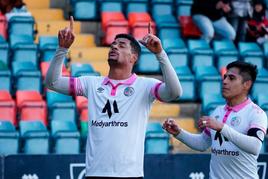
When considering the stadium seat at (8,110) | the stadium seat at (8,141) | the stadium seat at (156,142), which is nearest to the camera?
the stadium seat at (8,141)

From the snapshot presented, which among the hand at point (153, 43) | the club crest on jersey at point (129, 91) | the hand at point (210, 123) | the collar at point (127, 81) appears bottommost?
the hand at point (210, 123)

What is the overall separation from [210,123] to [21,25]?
6.82 meters

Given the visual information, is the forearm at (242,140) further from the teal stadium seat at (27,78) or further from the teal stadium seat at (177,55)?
the teal stadium seat at (177,55)

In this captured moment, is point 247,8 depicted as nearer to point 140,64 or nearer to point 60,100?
point 140,64

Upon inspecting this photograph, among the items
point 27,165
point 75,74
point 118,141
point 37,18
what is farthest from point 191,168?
point 37,18

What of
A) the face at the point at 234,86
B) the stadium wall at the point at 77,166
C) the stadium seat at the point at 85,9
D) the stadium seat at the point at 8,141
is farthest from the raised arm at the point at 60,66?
the stadium seat at the point at 85,9

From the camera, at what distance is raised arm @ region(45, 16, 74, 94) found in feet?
23.9

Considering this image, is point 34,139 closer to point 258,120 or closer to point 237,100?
point 237,100

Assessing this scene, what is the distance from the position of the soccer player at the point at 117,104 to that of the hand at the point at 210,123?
0.26 m

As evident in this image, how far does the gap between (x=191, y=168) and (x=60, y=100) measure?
227cm

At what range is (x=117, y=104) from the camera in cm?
743

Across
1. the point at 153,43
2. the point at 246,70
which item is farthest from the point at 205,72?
the point at 153,43

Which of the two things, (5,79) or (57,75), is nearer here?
(57,75)

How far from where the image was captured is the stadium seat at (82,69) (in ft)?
41.4
